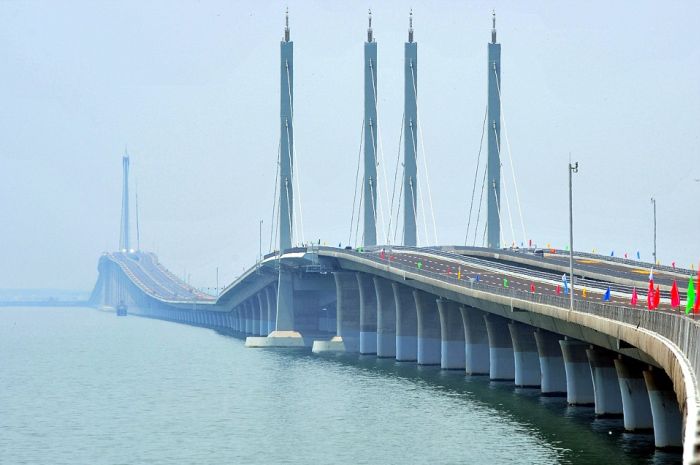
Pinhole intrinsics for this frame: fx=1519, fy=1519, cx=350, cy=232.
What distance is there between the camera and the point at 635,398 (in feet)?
241

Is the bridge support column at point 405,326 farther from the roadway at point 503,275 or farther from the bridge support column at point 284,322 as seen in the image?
the bridge support column at point 284,322

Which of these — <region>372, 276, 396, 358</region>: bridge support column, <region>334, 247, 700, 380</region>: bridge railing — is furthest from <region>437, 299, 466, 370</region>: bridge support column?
<region>372, 276, 396, 358</region>: bridge support column

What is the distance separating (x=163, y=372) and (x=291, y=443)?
6116 centimetres

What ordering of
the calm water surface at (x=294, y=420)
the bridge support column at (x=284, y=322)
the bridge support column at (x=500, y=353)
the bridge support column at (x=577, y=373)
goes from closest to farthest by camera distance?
the calm water surface at (x=294, y=420)
the bridge support column at (x=577, y=373)
the bridge support column at (x=500, y=353)
the bridge support column at (x=284, y=322)

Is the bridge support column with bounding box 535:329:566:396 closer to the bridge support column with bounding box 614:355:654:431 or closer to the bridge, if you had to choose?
the bridge

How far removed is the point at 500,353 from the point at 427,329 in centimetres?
2719

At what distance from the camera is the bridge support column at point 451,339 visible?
430ft

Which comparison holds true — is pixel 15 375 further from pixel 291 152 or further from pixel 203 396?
pixel 291 152

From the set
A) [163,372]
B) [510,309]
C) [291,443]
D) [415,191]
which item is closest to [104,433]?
[291,443]

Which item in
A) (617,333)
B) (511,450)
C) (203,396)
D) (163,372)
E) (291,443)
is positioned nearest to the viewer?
(617,333)

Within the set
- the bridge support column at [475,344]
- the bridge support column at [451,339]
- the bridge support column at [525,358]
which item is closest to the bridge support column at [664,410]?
the bridge support column at [525,358]

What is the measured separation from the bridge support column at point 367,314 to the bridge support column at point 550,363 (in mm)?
61148

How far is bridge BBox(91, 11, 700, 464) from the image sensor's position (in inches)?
2557

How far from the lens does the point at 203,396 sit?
350 ft
